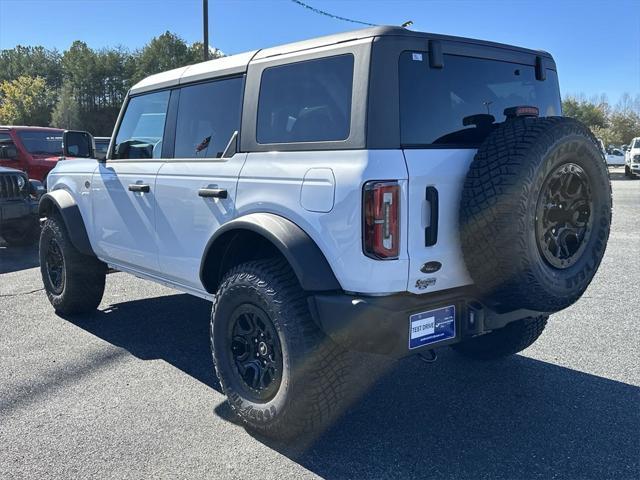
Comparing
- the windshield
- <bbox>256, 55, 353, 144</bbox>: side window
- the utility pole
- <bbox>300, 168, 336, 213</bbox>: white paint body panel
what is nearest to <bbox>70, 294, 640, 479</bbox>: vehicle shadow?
<bbox>300, 168, 336, 213</bbox>: white paint body panel

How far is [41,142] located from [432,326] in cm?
1134

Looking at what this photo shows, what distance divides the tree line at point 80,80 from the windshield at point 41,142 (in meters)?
47.6

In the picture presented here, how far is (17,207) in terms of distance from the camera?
8562 millimetres

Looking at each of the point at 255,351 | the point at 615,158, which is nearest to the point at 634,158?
the point at 615,158

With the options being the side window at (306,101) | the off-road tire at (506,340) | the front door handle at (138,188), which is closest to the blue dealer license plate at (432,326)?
the side window at (306,101)

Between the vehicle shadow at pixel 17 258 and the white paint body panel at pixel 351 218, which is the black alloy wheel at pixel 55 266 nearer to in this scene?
the vehicle shadow at pixel 17 258

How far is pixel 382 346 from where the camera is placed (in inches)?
101

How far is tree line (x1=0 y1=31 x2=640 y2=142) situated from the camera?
61.3 metres

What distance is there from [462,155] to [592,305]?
3.48m

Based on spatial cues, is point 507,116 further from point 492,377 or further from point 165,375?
point 165,375

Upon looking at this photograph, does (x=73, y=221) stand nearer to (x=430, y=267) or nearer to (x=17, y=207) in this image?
(x=430, y=267)

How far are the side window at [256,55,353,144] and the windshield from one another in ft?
33.3

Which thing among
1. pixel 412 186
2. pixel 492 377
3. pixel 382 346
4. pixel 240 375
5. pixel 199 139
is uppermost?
pixel 199 139

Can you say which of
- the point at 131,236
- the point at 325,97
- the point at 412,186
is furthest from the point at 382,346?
the point at 131,236
